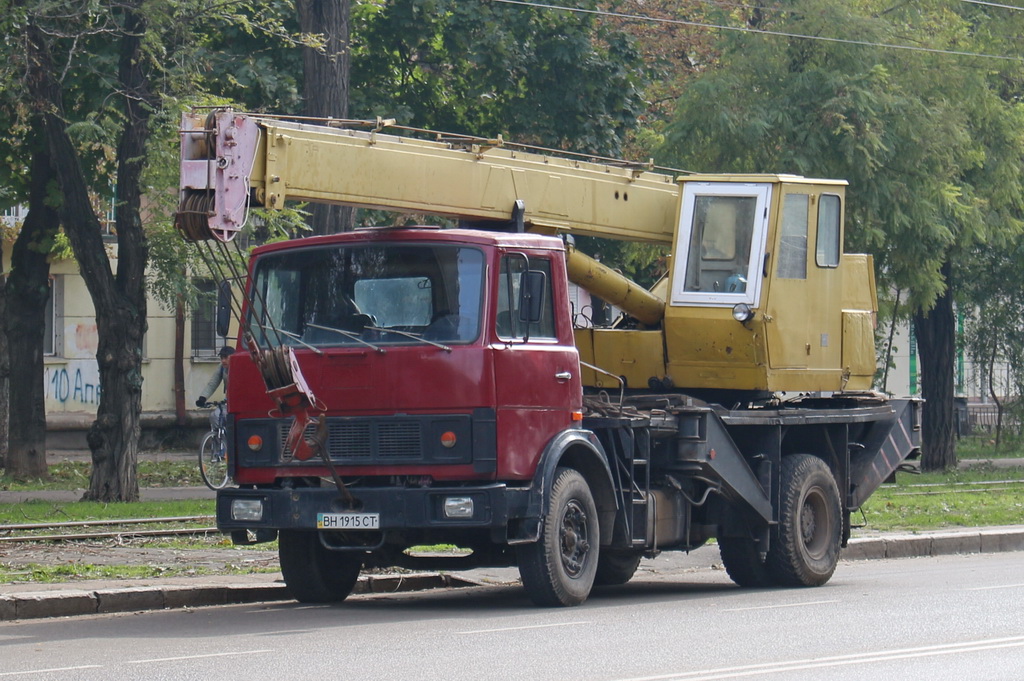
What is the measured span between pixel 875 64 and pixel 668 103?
7677 millimetres

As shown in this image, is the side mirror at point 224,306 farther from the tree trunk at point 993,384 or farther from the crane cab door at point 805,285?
the tree trunk at point 993,384

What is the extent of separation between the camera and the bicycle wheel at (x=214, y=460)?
21.9 meters

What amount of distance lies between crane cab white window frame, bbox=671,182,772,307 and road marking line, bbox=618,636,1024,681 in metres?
4.65

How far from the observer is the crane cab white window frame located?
1313 centimetres

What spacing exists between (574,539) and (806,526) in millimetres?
3389

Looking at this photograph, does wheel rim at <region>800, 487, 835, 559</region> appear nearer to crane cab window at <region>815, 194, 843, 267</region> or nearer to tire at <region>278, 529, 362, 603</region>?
crane cab window at <region>815, 194, 843, 267</region>

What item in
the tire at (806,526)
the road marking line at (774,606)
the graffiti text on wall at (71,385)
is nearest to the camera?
the road marking line at (774,606)

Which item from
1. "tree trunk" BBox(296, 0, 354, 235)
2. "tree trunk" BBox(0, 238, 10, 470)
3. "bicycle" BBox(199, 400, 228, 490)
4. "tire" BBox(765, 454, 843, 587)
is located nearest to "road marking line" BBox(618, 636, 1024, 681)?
"tire" BBox(765, 454, 843, 587)

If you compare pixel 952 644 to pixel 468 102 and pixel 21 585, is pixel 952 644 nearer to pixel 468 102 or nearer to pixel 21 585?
pixel 21 585

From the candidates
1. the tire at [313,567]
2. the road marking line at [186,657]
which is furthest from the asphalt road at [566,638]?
the tire at [313,567]

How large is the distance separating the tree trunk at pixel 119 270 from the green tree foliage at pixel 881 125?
8165 millimetres

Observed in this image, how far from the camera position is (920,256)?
23.1 metres

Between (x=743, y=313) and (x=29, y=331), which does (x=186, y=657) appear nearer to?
(x=743, y=313)

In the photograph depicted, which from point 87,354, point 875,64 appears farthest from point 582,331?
point 87,354
